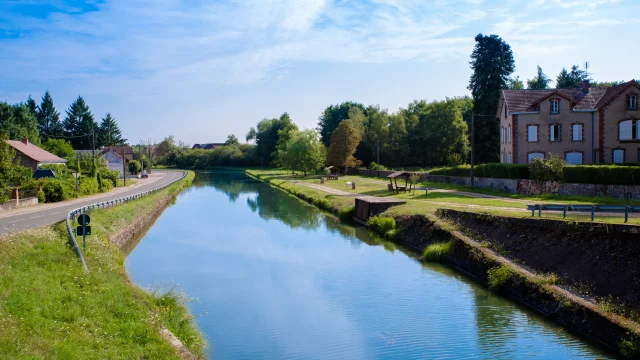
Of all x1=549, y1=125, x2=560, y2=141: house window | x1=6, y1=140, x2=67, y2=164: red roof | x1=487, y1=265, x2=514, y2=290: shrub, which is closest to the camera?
x1=487, y1=265, x2=514, y2=290: shrub

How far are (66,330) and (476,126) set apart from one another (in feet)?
193

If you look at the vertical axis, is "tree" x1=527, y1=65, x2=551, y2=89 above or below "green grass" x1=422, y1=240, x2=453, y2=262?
above

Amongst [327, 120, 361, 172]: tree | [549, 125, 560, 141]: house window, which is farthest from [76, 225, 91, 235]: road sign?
[327, 120, 361, 172]: tree

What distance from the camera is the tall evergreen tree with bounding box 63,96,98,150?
110312mm

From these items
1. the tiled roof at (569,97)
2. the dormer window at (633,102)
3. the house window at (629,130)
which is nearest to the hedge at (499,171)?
the tiled roof at (569,97)

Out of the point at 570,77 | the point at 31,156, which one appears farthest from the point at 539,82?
the point at 31,156

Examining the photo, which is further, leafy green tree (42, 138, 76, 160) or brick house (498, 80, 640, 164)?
leafy green tree (42, 138, 76, 160)

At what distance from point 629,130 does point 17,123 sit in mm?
80609

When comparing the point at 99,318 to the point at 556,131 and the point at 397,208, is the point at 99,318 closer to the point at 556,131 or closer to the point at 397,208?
the point at 397,208

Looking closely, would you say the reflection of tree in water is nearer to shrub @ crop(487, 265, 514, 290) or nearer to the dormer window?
shrub @ crop(487, 265, 514, 290)

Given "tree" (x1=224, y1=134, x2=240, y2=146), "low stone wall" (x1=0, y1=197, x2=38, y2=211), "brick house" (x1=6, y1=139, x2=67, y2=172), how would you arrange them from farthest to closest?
"tree" (x1=224, y1=134, x2=240, y2=146), "brick house" (x1=6, y1=139, x2=67, y2=172), "low stone wall" (x1=0, y1=197, x2=38, y2=211)

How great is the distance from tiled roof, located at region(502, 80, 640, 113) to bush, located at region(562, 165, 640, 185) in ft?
44.5

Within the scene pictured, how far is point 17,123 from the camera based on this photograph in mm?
82062

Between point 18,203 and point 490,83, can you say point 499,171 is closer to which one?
point 490,83
